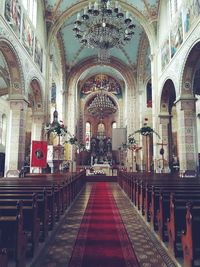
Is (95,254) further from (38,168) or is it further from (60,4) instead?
(60,4)

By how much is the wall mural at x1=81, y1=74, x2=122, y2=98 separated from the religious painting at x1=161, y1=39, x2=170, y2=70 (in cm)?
1477

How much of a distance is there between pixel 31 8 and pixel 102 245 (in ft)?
43.5

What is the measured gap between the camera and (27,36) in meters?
11.9

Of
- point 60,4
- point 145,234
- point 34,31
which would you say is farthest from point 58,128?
point 145,234

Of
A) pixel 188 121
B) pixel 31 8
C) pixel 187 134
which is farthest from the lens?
pixel 31 8

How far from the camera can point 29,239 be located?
10.2 ft

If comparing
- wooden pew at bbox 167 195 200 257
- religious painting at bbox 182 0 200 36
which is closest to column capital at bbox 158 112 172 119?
religious painting at bbox 182 0 200 36

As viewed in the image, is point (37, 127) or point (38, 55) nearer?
point (38, 55)

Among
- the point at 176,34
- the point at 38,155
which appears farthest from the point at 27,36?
the point at 176,34

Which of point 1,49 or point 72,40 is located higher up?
point 72,40

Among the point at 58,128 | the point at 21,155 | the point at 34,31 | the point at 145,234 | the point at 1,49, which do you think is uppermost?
the point at 34,31

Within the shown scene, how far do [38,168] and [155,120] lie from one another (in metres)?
7.65

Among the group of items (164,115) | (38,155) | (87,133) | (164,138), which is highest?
(87,133)

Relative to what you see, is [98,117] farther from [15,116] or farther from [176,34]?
[15,116]
